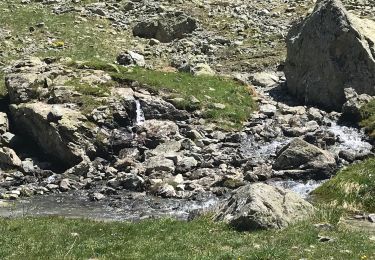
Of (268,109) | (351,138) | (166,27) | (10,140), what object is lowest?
(10,140)

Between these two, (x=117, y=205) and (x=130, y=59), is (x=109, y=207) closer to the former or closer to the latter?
(x=117, y=205)

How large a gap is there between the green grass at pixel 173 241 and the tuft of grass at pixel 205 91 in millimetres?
20768

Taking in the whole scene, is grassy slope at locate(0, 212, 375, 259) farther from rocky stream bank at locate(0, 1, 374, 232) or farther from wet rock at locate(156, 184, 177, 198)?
wet rock at locate(156, 184, 177, 198)

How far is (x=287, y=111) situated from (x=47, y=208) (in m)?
22.2

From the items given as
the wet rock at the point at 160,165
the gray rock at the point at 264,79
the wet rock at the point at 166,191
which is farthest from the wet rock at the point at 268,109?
the wet rock at the point at 166,191

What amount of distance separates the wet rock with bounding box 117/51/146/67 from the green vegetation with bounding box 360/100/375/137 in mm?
22451

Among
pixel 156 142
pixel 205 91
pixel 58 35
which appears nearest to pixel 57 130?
pixel 156 142

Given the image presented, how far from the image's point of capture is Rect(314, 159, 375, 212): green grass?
82.4 feet

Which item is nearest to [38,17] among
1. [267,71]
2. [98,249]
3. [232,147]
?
[267,71]

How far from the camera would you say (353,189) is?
86.1 ft

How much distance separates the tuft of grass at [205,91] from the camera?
42906 mm

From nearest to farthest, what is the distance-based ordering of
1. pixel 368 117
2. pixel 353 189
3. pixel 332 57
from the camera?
pixel 353 189
pixel 368 117
pixel 332 57

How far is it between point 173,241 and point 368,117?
25.9 metres

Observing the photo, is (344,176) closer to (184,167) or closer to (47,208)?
(184,167)
